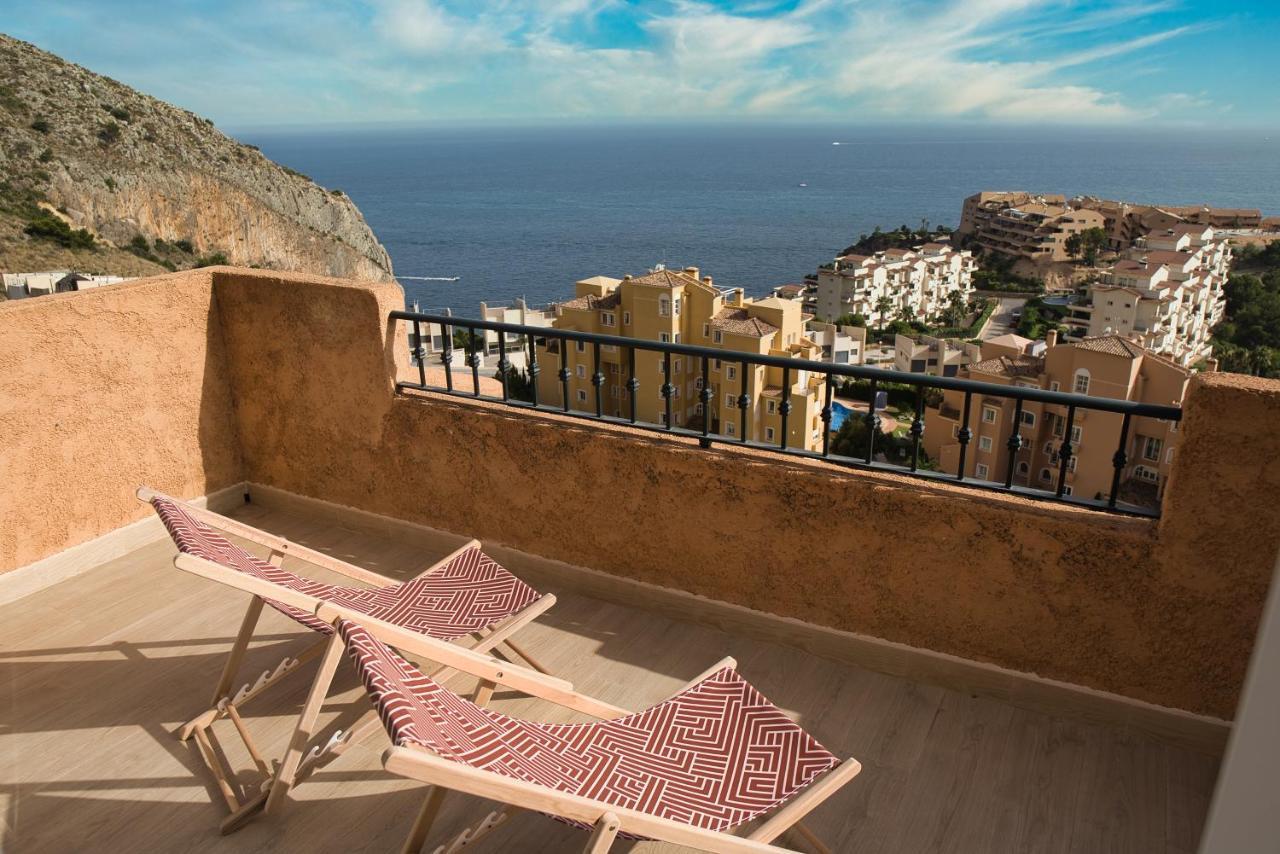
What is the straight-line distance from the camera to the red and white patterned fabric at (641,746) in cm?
190

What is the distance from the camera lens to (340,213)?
64125mm

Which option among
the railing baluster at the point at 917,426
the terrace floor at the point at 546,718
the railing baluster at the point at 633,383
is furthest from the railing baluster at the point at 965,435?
the railing baluster at the point at 633,383

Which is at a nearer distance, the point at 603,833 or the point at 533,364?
the point at 603,833

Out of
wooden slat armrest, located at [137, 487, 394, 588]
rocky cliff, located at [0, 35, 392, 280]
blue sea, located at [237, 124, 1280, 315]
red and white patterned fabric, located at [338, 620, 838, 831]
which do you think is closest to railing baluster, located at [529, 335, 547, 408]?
wooden slat armrest, located at [137, 487, 394, 588]

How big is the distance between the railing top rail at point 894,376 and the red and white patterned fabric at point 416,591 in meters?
1.08

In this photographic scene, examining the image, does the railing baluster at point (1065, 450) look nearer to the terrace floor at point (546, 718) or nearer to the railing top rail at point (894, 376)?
the railing top rail at point (894, 376)

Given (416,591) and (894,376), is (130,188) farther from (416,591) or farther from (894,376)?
(894,376)

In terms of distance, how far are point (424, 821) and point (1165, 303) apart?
119ft

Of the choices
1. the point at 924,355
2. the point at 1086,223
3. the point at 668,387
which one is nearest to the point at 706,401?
the point at 668,387

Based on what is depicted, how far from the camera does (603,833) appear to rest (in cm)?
183

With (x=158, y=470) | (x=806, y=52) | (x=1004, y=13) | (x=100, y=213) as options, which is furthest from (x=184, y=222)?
(x=1004, y=13)

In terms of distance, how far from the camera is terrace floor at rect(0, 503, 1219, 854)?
2.67 m

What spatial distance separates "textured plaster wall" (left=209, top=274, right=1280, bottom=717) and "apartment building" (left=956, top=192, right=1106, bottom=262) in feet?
205

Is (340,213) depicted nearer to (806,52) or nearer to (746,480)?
(746,480)
